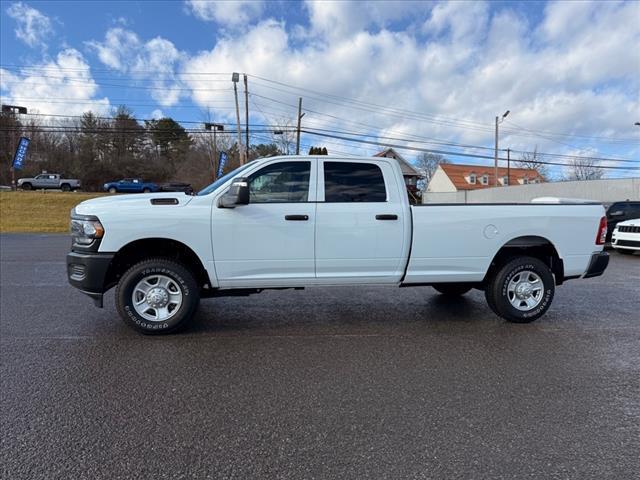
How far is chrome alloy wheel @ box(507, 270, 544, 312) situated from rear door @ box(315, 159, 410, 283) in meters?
1.47

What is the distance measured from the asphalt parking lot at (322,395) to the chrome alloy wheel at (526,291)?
0.29m

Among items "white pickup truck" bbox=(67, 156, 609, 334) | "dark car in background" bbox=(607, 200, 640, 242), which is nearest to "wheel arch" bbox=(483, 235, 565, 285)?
"white pickup truck" bbox=(67, 156, 609, 334)

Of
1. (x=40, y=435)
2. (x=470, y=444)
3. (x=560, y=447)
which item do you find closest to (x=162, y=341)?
(x=40, y=435)

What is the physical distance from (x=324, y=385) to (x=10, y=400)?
2.36 metres

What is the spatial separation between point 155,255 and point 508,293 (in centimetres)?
418

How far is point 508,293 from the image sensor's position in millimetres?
5191

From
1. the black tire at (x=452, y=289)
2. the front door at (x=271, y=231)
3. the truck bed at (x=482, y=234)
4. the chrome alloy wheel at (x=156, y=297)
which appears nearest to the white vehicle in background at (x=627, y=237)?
the black tire at (x=452, y=289)

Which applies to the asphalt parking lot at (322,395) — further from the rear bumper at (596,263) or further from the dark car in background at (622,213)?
the dark car in background at (622,213)

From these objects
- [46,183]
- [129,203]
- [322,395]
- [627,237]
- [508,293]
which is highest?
[46,183]

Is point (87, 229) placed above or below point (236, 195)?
below

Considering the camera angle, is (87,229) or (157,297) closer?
(87,229)

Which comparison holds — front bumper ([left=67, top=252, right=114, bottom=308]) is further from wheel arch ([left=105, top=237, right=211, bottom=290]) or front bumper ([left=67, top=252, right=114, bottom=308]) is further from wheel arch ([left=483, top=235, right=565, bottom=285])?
wheel arch ([left=483, top=235, right=565, bottom=285])

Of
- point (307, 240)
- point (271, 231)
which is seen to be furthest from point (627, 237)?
point (271, 231)

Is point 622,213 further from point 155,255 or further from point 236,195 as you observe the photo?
point 155,255
